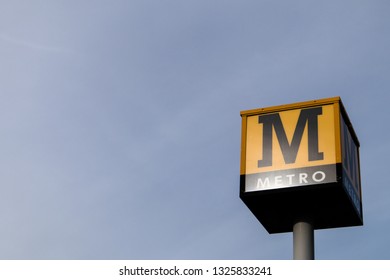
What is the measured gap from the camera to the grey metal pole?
10648 mm

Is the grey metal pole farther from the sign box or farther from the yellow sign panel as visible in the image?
the yellow sign panel

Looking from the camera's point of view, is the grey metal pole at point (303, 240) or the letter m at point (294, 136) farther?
the letter m at point (294, 136)

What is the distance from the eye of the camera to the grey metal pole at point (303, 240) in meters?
10.6

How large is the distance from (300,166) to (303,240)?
1084 mm

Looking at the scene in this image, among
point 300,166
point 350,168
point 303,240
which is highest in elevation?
point 350,168

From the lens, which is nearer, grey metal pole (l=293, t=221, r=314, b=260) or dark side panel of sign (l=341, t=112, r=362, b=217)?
grey metal pole (l=293, t=221, r=314, b=260)

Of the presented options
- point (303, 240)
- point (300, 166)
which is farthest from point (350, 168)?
point (303, 240)

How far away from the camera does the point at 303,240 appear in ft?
35.7

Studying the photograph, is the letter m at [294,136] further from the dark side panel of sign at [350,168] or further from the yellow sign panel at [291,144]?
the dark side panel of sign at [350,168]

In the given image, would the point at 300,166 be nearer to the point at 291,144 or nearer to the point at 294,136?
the point at 291,144

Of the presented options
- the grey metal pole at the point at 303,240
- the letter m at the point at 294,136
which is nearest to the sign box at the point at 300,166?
the letter m at the point at 294,136

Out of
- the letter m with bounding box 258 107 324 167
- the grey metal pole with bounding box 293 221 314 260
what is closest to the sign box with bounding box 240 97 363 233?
the letter m with bounding box 258 107 324 167
